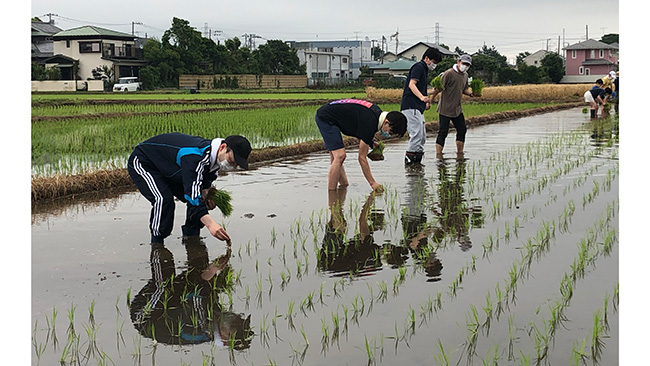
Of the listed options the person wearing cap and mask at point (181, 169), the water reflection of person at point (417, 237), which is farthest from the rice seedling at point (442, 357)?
the person wearing cap and mask at point (181, 169)

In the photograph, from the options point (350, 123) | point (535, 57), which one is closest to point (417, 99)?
point (350, 123)

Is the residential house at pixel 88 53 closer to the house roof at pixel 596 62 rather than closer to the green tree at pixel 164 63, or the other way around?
the green tree at pixel 164 63

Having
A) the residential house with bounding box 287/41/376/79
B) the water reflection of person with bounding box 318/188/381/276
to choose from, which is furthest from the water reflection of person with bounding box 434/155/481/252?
the residential house with bounding box 287/41/376/79

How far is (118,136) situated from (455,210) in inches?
275

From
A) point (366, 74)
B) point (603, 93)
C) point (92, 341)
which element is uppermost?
point (366, 74)

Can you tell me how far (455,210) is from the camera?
246 inches

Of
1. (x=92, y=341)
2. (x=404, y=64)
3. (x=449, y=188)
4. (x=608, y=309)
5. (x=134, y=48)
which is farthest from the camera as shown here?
(x=404, y=64)

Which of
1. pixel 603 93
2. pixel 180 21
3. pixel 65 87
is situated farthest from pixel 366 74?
pixel 603 93

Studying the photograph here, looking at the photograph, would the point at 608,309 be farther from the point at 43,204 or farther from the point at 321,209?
the point at 43,204

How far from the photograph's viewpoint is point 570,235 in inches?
206

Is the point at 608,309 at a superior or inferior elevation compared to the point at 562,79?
inferior

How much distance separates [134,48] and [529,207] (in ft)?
142

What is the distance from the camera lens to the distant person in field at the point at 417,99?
8586mm

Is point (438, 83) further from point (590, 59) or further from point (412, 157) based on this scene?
point (590, 59)
